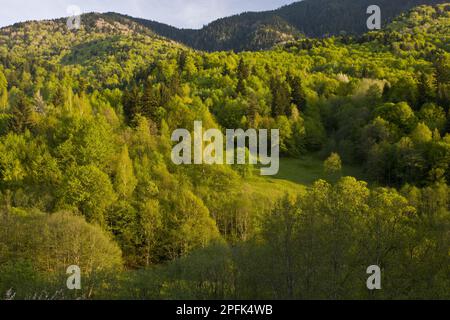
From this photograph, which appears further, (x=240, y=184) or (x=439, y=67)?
(x=439, y=67)

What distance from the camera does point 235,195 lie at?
225ft

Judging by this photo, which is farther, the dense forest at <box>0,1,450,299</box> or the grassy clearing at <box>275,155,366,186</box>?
the grassy clearing at <box>275,155,366,186</box>

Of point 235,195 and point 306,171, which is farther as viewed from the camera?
point 306,171

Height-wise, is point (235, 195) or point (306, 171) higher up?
point (306, 171)

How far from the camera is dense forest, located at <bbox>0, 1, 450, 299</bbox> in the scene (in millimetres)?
32969

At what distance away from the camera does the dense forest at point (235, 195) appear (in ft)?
108

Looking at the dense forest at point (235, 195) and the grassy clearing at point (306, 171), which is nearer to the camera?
the dense forest at point (235, 195)

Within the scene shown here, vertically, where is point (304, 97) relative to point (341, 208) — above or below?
above
